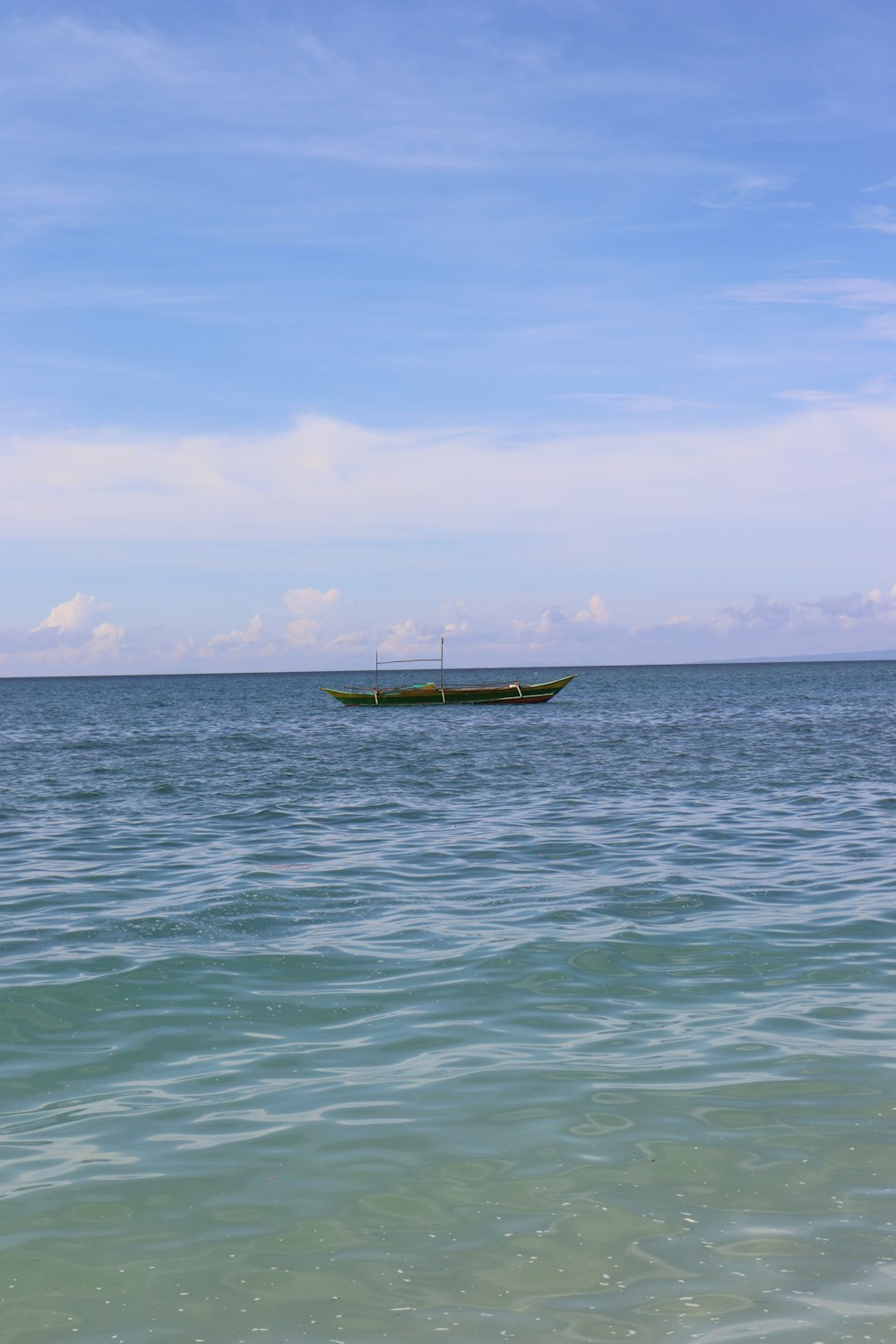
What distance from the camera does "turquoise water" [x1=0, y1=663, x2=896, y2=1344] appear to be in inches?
215

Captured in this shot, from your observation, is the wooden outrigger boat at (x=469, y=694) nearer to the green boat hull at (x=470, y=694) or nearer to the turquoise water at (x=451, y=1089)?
the green boat hull at (x=470, y=694)

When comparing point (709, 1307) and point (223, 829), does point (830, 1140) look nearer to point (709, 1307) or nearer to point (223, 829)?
point (709, 1307)

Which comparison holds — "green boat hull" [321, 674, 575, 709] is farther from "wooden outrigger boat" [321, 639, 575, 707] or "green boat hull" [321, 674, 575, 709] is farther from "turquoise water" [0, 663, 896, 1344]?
"turquoise water" [0, 663, 896, 1344]

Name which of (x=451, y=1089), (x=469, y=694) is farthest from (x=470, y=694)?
(x=451, y=1089)

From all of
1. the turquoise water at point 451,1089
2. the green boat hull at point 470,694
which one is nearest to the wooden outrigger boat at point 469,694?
the green boat hull at point 470,694

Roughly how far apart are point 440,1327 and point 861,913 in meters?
9.79

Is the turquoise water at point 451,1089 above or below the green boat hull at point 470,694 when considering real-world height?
below

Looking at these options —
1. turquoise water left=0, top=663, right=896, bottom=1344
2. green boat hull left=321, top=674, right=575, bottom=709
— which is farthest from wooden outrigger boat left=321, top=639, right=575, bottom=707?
turquoise water left=0, top=663, right=896, bottom=1344

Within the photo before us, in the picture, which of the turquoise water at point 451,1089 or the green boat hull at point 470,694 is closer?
the turquoise water at point 451,1089

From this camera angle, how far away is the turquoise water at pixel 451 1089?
5.45m

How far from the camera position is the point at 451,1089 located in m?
8.02

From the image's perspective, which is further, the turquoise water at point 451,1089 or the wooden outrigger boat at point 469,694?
the wooden outrigger boat at point 469,694

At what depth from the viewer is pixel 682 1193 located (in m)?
6.41

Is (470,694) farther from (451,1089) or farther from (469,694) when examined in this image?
(451,1089)
